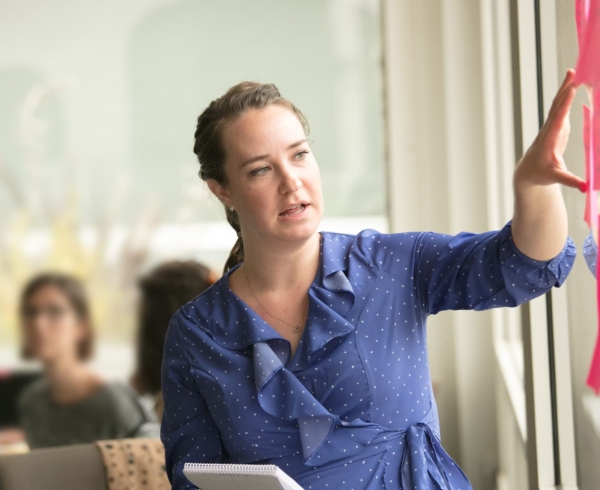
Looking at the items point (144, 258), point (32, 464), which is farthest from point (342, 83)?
point (32, 464)

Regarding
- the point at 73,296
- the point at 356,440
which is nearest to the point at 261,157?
the point at 356,440

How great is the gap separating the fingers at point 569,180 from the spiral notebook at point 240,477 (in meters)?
0.56

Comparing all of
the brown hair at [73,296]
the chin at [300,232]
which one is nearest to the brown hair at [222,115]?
the chin at [300,232]

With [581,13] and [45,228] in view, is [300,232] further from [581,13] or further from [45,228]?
[45,228]

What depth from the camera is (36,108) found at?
3.96 meters

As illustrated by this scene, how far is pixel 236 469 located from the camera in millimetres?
1367

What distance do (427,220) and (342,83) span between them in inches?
28.2

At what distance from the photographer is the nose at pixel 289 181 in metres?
1.61

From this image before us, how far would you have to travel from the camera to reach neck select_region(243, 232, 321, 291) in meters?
1.70

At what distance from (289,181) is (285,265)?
18 cm

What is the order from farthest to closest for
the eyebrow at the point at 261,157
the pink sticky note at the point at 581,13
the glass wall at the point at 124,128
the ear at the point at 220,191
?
1. the glass wall at the point at 124,128
2. the ear at the point at 220,191
3. the eyebrow at the point at 261,157
4. the pink sticky note at the point at 581,13

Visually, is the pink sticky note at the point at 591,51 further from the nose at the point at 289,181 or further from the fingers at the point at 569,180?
the nose at the point at 289,181

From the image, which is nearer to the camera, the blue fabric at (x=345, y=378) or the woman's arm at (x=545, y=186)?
the woman's arm at (x=545, y=186)

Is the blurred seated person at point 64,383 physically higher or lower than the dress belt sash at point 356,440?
lower
